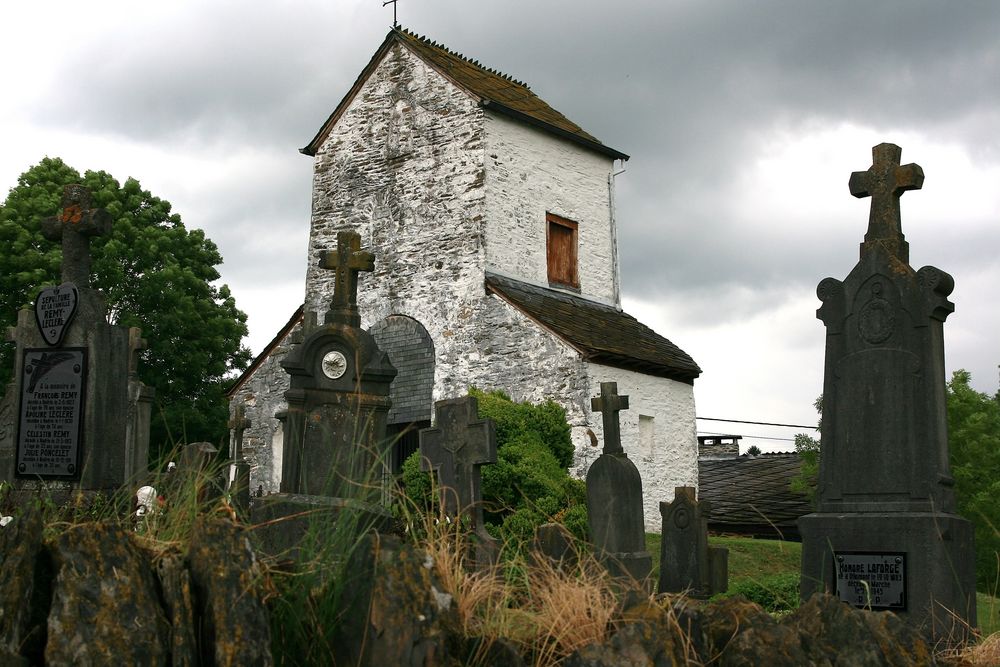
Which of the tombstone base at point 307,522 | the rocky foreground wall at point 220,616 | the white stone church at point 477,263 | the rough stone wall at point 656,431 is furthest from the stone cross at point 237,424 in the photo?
the rocky foreground wall at point 220,616

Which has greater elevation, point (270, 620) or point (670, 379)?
point (670, 379)

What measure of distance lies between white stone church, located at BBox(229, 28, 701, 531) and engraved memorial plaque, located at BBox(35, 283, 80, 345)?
1287cm

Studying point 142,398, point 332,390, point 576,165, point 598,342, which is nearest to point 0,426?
A: point 142,398

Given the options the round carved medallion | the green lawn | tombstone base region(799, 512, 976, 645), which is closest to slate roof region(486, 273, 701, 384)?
the green lawn

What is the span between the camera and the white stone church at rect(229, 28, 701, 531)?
21.5 metres

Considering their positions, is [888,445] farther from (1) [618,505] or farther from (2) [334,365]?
(2) [334,365]

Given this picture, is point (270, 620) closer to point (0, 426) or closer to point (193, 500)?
point (193, 500)

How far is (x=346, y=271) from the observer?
443 inches

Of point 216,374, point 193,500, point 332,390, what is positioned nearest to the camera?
point 193,500

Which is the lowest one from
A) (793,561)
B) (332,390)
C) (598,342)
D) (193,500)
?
(793,561)

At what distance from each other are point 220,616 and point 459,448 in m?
8.85

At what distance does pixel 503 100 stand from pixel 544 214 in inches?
109

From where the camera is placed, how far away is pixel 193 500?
399 cm

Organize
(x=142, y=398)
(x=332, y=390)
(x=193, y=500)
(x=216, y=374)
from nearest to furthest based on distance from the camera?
(x=193, y=500) → (x=332, y=390) → (x=142, y=398) → (x=216, y=374)
